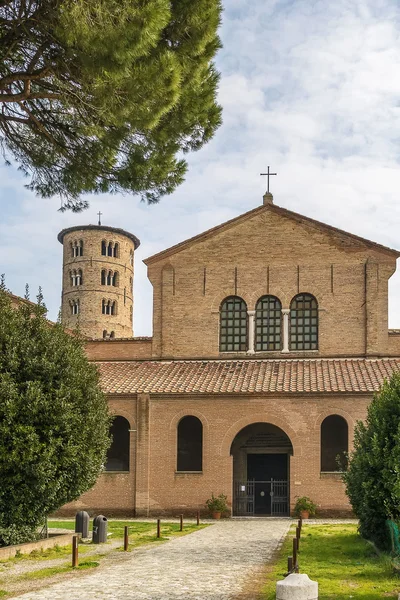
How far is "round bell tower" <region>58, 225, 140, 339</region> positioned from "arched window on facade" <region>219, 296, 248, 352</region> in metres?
40.0

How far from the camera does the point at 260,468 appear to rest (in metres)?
30.8

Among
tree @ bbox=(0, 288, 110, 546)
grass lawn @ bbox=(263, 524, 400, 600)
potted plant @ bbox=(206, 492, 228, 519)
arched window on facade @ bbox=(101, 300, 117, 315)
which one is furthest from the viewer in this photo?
arched window on facade @ bbox=(101, 300, 117, 315)

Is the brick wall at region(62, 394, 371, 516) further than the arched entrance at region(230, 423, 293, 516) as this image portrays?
No

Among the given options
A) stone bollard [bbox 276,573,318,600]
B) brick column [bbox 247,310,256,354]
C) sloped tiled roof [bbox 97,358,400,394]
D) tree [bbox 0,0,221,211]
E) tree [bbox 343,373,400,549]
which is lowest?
stone bollard [bbox 276,573,318,600]

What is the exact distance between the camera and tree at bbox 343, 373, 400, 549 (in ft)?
53.3

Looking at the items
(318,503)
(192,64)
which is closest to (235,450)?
(318,503)

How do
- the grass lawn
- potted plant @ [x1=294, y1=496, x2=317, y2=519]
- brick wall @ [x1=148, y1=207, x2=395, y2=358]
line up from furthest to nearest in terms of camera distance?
brick wall @ [x1=148, y1=207, x2=395, y2=358], potted plant @ [x1=294, y1=496, x2=317, y2=519], the grass lawn

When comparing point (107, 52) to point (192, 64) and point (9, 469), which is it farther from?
point (9, 469)

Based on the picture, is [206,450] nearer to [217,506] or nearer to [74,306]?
[217,506]

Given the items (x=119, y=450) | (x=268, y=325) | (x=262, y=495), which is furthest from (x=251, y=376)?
(x=119, y=450)

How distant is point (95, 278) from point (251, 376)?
44378 millimetres

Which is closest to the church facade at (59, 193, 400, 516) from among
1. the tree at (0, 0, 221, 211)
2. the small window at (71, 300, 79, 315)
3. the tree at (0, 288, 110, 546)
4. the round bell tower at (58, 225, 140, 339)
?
the tree at (0, 288, 110, 546)

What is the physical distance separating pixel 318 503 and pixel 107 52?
1954 centimetres

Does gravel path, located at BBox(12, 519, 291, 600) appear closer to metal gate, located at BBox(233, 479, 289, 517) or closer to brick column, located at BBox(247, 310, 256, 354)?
metal gate, located at BBox(233, 479, 289, 517)
